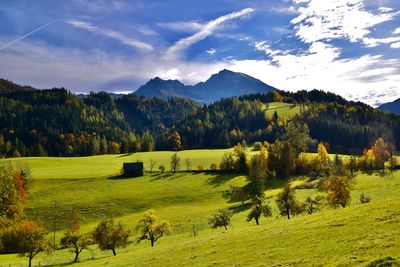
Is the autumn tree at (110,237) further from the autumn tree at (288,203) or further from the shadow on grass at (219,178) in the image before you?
the shadow on grass at (219,178)

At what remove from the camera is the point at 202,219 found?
330ft

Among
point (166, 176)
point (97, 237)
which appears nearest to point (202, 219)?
point (97, 237)

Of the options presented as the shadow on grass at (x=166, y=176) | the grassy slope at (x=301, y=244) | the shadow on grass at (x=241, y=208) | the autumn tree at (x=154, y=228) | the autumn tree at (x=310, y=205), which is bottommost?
the shadow on grass at (x=241, y=208)

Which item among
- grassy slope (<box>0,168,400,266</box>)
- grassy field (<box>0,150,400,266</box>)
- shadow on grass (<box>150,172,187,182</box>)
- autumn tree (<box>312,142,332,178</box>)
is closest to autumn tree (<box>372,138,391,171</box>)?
autumn tree (<box>312,142,332,178</box>)

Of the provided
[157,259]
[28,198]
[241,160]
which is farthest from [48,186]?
[157,259]

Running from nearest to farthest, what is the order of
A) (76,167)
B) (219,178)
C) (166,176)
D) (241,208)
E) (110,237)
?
(110,237), (241,208), (219,178), (166,176), (76,167)

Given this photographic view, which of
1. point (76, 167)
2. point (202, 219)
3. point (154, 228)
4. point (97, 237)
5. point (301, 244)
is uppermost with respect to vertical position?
point (76, 167)

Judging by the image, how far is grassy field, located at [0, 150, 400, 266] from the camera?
31609 mm

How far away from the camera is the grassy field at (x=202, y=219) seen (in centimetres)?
3161

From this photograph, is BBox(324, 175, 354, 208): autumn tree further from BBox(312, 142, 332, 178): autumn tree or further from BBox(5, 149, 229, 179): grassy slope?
BBox(5, 149, 229, 179): grassy slope

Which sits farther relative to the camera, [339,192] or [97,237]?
[339,192]

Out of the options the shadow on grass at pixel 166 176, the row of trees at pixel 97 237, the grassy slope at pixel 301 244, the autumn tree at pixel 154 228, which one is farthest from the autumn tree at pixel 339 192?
the shadow on grass at pixel 166 176

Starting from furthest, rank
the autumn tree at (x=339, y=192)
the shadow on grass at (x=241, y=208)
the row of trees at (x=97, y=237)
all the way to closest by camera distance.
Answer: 1. the shadow on grass at (x=241, y=208)
2. the autumn tree at (x=339, y=192)
3. the row of trees at (x=97, y=237)

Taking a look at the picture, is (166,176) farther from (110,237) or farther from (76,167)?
(110,237)
